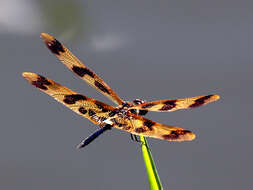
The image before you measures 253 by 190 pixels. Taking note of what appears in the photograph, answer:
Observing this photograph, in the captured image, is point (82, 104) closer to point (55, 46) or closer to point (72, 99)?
point (72, 99)

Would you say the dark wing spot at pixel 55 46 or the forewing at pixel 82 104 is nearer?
the forewing at pixel 82 104

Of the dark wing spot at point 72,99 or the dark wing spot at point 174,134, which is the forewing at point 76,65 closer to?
the dark wing spot at point 72,99

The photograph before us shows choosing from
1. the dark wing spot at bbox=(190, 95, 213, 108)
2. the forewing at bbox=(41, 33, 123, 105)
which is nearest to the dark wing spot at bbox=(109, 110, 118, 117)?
the forewing at bbox=(41, 33, 123, 105)

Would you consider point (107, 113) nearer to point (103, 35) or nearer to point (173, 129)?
point (173, 129)

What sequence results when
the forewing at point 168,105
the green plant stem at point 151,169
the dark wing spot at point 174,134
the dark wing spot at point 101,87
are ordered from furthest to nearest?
the dark wing spot at point 101,87 < the forewing at point 168,105 < the dark wing spot at point 174,134 < the green plant stem at point 151,169

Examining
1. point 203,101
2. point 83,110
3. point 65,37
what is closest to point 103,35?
point 65,37

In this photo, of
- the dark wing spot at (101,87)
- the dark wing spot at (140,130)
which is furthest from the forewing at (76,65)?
the dark wing spot at (140,130)

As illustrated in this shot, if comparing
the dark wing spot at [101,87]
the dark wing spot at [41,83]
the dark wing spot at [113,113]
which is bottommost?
the dark wing spot at [113,113]

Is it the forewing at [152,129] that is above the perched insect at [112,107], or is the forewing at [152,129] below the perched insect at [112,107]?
below

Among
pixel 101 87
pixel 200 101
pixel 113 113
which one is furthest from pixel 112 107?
pixel 200 101
